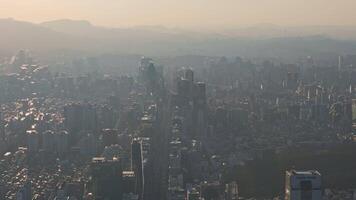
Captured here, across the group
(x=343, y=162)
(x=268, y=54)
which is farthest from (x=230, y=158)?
(x=268, y=54)

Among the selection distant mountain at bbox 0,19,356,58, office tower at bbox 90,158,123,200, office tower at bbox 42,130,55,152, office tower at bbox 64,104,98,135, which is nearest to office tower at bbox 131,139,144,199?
office tower at bbox 90,158,123,200

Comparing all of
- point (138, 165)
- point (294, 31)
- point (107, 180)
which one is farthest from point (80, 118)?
point (294, 31)

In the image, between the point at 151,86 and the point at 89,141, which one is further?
the point at 151,86

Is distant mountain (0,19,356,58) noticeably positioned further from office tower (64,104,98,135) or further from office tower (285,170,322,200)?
office tower (285,170,322,200)

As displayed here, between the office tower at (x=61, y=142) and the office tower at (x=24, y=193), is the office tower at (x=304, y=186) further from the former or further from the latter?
the office tower at (x=61, y=142)

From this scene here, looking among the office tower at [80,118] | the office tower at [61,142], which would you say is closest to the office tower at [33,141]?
the office tower at [61,142]

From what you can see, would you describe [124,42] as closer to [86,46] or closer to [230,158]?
[86,46]
